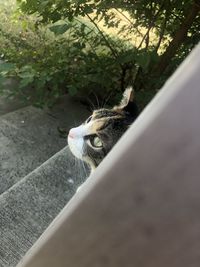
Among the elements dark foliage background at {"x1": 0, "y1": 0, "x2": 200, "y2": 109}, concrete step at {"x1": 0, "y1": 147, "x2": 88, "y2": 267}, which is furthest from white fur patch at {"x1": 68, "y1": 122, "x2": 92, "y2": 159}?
dark foliage background at {"x1": 0, "y1": 0, "x2": 200, "y2": 109}

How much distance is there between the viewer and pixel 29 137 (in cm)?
303

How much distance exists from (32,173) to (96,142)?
0.41m

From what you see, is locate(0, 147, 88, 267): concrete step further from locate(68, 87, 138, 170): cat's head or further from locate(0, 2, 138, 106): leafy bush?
locate(0, 2, 138, 106): leafy bush

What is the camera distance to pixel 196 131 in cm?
34

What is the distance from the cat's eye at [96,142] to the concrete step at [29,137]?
766 millimetres

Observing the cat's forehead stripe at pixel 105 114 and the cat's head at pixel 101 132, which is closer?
the cat's head at pixel 101 132

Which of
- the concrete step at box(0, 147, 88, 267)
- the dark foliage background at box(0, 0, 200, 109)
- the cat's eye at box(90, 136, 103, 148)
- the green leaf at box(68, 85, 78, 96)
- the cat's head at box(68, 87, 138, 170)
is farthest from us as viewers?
the green leaf at box(68, 85, 78, 96)

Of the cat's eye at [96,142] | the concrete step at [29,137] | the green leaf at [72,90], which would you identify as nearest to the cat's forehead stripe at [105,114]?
the cat's eye at [96,142]

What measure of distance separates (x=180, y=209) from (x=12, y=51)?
3125 mm

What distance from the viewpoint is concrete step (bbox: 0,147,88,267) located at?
1786 mm

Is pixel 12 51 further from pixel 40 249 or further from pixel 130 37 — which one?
pixel 40 249

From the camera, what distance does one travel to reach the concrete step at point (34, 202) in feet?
5.86

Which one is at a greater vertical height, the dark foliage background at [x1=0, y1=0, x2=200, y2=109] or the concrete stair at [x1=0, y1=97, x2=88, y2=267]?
the dark foliage background at [x1=0, y1=0, x2=200, y2=109]

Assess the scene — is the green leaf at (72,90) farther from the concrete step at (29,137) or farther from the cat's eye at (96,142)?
the cat's eye at (96,142)
